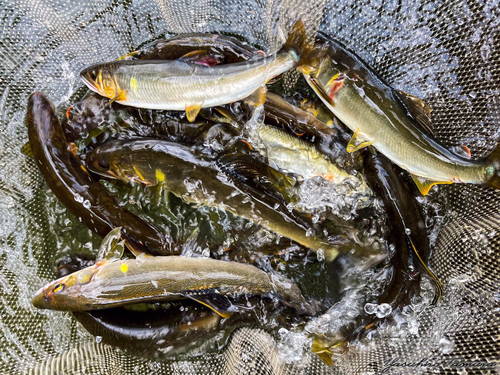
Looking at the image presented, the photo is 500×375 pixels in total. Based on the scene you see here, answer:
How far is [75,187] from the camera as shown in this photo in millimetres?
2346

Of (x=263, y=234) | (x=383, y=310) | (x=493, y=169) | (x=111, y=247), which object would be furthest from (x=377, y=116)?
(x=111, y=247)

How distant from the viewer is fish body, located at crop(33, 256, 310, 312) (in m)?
2.10

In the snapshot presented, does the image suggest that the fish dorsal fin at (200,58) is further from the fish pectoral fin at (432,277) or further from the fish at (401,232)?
the fish pectoral fin at (432,277)

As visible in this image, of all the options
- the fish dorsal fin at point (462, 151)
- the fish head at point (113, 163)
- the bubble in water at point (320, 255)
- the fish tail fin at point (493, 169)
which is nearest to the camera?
the fish tail fin at point (493, 169)

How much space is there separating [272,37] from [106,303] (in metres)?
2.12

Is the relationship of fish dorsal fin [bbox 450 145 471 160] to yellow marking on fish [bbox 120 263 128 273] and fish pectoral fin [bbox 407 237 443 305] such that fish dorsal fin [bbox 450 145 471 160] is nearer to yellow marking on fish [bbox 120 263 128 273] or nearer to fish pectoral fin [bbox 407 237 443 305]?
fish pectoral fin [bbox 407 237 443 305]

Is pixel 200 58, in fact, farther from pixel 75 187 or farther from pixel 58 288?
pixel 58 288

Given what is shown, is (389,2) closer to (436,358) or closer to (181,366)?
(436,358)

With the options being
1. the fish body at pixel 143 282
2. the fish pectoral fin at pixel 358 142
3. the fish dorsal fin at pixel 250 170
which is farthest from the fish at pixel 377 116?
the fish body at pixel 143 282

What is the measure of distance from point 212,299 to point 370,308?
1.09 metres

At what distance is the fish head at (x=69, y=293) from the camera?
213 cm

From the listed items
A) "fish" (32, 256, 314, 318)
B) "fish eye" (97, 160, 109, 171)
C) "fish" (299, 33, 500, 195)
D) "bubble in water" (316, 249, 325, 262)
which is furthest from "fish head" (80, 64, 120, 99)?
"bubble in water" (316, 249, 325, 262)

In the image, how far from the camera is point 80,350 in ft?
8.27

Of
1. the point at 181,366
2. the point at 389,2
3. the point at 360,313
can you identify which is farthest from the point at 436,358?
the point at 389,2
